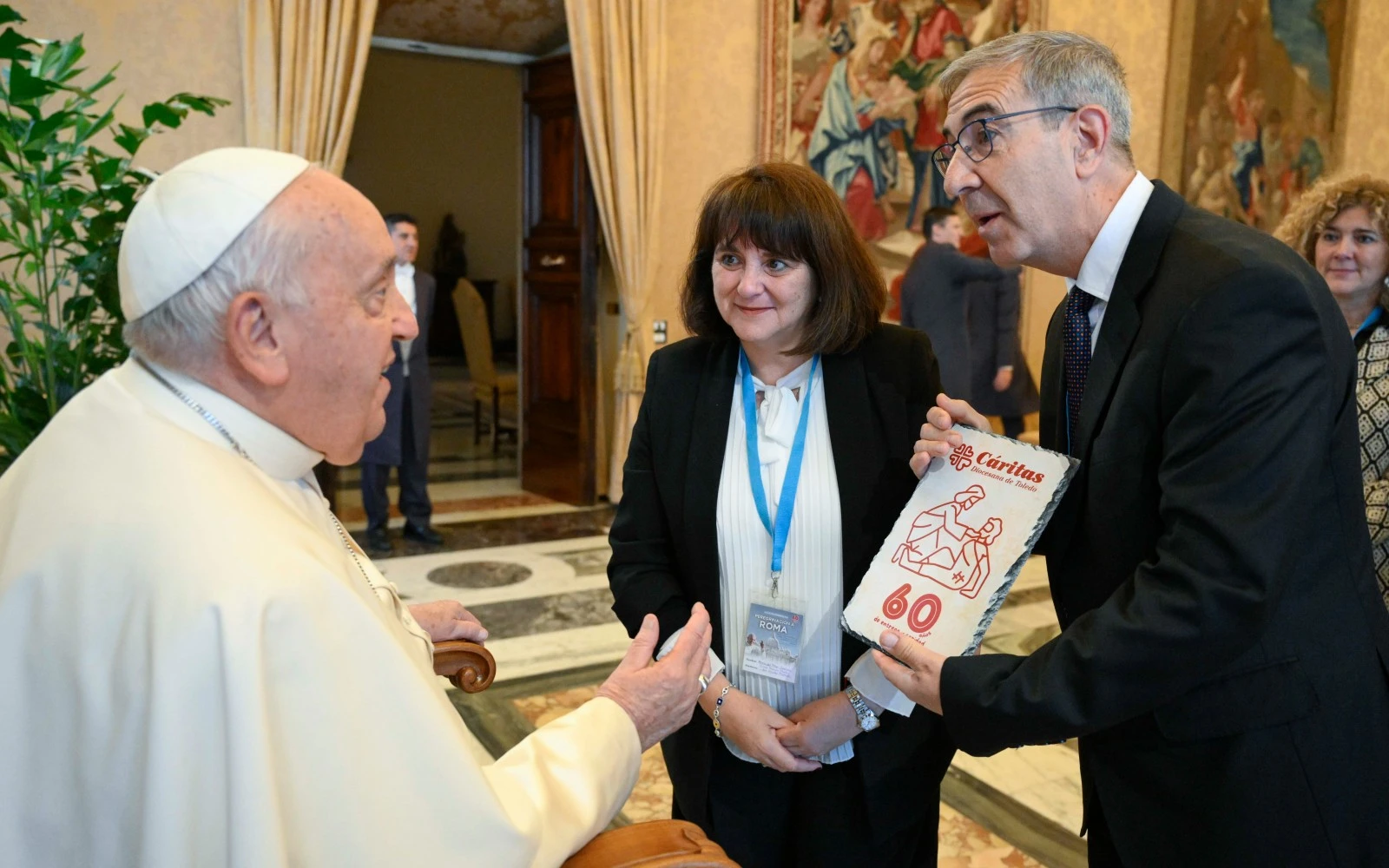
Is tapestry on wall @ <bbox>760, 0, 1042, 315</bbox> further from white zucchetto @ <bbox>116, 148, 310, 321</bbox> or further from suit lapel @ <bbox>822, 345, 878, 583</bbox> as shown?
white zucchetto @ <bbox>116, 148, 310, 321</bbox>

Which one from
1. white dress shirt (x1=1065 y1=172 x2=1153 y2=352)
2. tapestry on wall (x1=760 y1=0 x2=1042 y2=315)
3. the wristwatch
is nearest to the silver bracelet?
the wristwatch

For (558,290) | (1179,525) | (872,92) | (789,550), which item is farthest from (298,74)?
(1179,525)

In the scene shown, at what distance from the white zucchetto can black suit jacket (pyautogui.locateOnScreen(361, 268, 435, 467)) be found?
4.97 meters

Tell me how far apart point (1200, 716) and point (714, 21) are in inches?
283

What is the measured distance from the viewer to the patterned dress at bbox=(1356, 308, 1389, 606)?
2.77 m

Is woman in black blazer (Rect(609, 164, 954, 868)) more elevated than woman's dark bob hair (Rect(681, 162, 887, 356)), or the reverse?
woman's dark bob hair (Rect(681, 162, 887, 356))

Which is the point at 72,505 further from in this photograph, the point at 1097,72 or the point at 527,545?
the point at 527,545

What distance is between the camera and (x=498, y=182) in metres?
18.0

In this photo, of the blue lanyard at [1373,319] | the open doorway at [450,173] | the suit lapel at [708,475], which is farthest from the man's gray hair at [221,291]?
the open doorway at [450,173]

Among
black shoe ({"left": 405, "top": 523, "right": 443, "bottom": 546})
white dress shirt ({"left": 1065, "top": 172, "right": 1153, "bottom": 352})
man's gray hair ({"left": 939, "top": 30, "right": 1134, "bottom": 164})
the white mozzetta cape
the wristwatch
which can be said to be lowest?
black shoe ({"left": 405, "top": 523, "right": 443, "bottom": 546})

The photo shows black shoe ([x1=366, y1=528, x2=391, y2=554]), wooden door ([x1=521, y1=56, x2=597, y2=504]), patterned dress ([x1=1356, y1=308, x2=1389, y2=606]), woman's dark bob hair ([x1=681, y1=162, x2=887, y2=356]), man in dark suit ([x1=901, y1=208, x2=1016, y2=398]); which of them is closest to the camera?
woman's dark bob hair ([x1=681, y1=162, x2=887, y2=356])

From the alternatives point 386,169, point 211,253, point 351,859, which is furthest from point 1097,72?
point 386,169

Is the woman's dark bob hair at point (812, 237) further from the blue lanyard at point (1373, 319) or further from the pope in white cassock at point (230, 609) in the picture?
the blue lanyard at point (1373, 319)

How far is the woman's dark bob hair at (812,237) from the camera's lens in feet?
6.74
